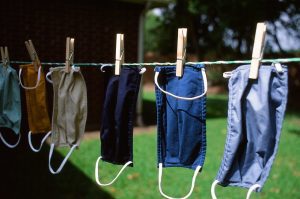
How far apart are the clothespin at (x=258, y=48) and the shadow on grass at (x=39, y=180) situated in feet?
8.71

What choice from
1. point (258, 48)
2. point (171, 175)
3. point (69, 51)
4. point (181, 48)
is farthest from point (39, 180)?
point (258, 48)

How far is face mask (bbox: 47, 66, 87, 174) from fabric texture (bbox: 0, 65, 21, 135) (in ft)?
1.45

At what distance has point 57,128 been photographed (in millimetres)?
2350

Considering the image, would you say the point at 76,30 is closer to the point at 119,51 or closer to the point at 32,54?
the point at 32,54

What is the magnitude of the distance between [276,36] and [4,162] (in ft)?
39.2

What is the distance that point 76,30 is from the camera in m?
6.14

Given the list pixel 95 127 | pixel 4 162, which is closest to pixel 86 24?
pixel 95 127

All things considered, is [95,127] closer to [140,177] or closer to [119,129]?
[140,177]

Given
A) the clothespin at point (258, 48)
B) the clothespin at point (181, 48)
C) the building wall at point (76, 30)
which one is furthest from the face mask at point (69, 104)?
the building wall at point (76, 30)

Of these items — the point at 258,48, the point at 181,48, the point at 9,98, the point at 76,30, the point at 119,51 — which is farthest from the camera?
the point at 76,30

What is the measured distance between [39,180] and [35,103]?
1.86m

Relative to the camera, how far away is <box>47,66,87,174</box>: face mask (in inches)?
88.9

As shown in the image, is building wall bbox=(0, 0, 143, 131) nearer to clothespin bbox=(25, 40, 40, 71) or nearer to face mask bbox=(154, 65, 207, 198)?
clothespin bbox=(25, 40, 40, 71)

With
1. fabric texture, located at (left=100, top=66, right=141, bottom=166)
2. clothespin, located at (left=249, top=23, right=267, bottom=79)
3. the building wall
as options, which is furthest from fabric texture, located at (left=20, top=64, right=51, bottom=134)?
the building wall
